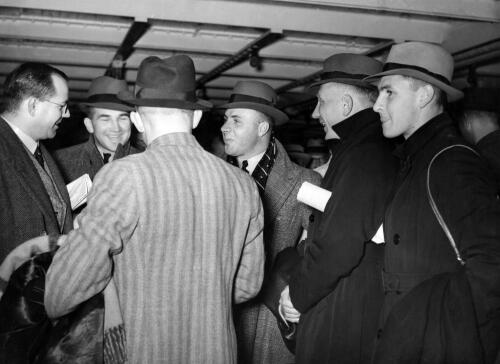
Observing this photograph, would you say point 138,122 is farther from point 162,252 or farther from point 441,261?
point 441,261

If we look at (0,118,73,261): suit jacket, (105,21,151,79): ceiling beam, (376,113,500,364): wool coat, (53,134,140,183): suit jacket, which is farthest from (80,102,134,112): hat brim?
(376,113,500,364): wool coat

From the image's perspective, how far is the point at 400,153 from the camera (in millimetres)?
2670

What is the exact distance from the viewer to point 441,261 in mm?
2316

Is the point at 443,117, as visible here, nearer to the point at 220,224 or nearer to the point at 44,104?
the point at 220,224

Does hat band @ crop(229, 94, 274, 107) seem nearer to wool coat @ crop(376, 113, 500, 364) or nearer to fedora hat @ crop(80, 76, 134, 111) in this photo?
fedora hat @ crop(80, 76, 134, 111)

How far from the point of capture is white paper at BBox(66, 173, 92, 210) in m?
3.44

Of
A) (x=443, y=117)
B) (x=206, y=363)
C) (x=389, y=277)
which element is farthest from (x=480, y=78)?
(x=206, y=363)

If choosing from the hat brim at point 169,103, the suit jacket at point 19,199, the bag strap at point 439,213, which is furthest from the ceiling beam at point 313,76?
the suit jacket at point 19,199

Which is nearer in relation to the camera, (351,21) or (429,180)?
(429,180)

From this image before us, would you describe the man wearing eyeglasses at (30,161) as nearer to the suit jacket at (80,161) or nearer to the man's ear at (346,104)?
the suit jacket at (80,161)

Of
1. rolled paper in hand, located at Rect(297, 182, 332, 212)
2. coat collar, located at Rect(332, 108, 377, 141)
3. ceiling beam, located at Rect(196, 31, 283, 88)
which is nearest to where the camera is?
rolled paper in hand, located at Rect(297, 182, 332, 212)

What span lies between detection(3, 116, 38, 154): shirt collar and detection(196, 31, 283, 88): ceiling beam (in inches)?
95.3

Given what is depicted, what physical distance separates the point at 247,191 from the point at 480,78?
498cm

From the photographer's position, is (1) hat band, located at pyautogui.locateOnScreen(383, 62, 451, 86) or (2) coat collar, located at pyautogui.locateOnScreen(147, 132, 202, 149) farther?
(1) hat band, located at pyautogui.locateOnScreen(383, 62, 451, 86)
